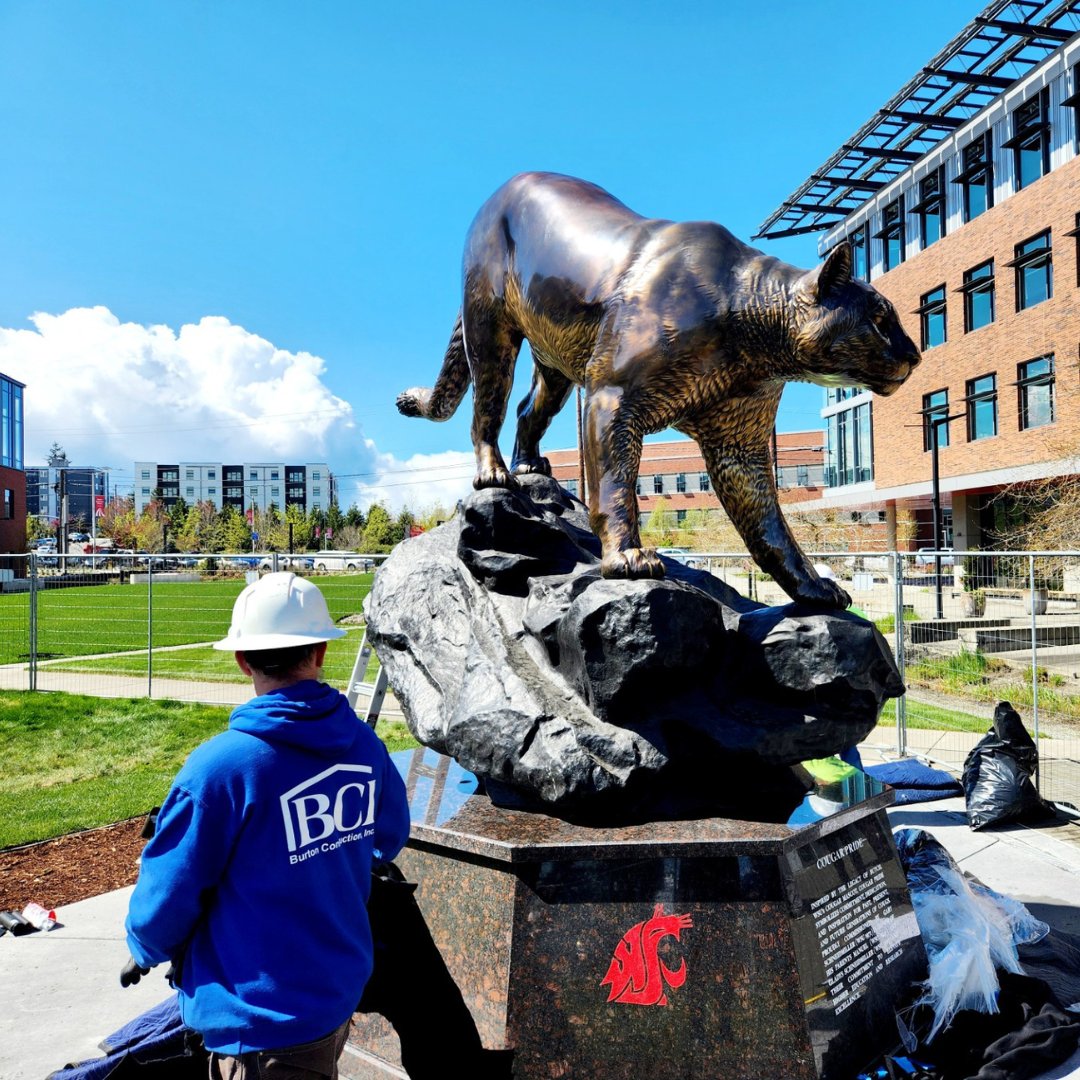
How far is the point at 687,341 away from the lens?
3512mm

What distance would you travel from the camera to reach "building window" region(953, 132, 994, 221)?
28.2 metres

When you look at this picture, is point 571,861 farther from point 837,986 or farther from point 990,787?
point 990,787

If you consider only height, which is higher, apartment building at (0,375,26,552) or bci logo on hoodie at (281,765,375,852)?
apartment building at (0,375,26,552)

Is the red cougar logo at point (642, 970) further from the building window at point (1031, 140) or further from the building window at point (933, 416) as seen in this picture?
the building window at point (933, 416)

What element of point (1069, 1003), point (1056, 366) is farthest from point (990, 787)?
point (1056, 366)

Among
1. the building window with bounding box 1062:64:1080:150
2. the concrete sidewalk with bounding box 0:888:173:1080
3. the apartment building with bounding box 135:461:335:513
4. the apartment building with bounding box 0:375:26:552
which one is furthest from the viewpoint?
the apartment building with bounding box 135:461:335:513

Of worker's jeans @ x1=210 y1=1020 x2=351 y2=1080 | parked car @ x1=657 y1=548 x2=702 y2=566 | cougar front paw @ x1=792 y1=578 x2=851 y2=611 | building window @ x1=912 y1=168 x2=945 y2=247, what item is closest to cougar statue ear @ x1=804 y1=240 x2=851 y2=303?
cougar front paw @ x1=792 y1=578 x2=851 y2=611

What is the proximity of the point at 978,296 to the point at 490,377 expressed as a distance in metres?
29.4

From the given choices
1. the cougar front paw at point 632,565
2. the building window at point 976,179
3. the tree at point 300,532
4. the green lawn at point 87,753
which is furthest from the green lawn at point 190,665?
the tree at point 300,532

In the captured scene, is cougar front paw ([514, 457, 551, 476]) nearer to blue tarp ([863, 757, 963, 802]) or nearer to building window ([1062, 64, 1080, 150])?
blue tarp ([863, 757, 963, 802])

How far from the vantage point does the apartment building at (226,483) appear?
116831mm

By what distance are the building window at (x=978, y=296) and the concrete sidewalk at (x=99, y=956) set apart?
26.5 m

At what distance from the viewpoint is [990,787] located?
626 centimetres

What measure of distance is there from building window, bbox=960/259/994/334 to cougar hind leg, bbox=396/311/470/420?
91.8 feet
